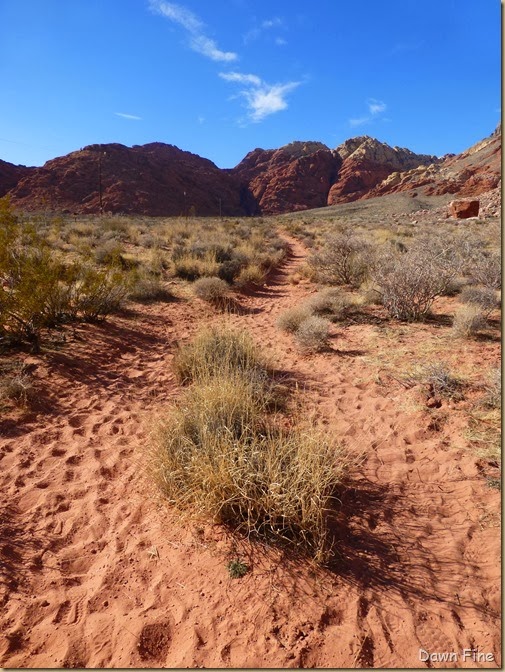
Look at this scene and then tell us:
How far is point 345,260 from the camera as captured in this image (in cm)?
941

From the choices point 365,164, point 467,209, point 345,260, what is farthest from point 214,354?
point 365,164

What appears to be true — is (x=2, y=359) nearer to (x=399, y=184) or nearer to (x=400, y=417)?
(x=400, y=417)

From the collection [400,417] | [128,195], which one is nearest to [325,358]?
[400,417]

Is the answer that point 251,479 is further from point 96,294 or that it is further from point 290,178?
point 290,178

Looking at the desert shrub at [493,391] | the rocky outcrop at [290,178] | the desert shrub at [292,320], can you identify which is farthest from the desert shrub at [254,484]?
the rocky outcrop at [290,178]

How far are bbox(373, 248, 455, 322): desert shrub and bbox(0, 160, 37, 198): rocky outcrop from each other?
202ft

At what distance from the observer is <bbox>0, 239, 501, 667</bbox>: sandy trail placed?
1895 mm

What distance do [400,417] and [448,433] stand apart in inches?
18.5

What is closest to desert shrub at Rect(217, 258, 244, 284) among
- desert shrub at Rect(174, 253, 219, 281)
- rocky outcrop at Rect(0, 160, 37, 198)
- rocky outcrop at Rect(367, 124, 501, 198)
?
desert shrub at Rect(174, 253, 219, 281)

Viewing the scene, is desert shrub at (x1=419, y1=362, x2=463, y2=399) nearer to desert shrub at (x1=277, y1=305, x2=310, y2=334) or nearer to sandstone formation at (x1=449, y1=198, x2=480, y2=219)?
desert shrub at (x1=277, y1=305, x2=310, y2=334)

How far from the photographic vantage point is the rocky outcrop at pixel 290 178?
260 feet

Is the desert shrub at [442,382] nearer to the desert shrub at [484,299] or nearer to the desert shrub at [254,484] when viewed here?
the desert shrub at [254,484]

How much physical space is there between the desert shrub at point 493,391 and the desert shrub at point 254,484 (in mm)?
1910

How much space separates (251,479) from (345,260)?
7843 mm
